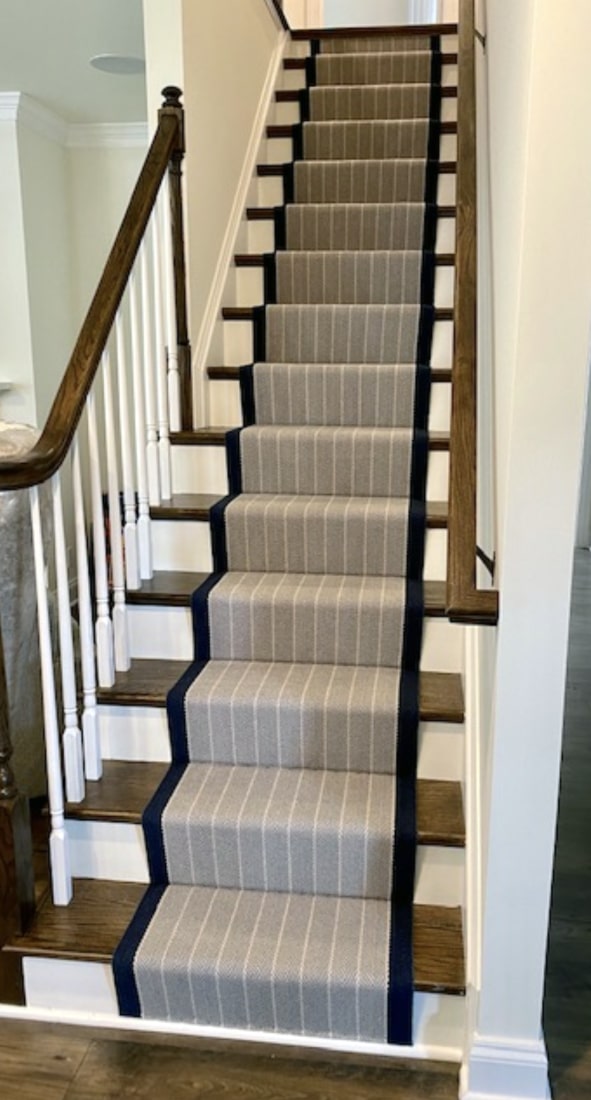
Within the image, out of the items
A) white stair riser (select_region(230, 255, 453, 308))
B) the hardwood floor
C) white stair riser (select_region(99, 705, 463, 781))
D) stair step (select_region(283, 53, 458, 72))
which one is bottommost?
the hardwood floor

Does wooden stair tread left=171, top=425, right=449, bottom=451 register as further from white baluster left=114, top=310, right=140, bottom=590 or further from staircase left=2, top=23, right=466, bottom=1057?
white baluster left=114, top=310, right=140, bottom=590

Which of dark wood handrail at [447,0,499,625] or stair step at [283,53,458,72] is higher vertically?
stair step at [283,53,458,72]

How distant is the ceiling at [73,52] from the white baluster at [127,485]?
1611mm

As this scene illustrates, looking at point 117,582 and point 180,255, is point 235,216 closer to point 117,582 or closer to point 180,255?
point 180,255

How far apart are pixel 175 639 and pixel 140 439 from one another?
1.77 ft

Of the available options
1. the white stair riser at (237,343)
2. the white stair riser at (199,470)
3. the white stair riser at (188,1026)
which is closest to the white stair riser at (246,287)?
the white stair riser at (237,343)

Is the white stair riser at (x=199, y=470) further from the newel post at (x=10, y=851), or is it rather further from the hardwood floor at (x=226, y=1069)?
the hardwood floor at (x=226, y=1069)

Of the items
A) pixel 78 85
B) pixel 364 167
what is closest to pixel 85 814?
pixel 364 167

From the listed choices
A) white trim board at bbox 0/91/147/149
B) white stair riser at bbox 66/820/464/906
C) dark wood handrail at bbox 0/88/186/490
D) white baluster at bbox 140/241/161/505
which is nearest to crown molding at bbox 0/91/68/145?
white trim board at bbox 0/91/147/149

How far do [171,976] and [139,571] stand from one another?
103 cm

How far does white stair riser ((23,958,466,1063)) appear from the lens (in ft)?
5.41

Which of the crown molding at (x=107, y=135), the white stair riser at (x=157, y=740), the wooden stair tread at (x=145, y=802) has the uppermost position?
the crown molding at (x=107, y=135)

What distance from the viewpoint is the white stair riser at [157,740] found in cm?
197

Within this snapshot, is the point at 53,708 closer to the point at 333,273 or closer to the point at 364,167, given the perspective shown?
the point at 333,273
